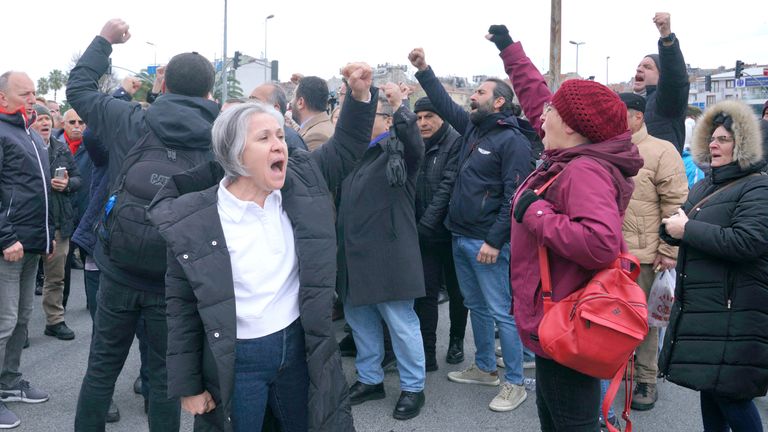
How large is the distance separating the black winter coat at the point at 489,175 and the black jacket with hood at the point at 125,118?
1910 millimetres

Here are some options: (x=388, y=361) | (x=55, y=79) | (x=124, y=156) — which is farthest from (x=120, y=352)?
(x=55, y=79)

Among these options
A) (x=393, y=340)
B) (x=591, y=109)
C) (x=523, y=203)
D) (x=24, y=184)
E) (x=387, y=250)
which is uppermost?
(x=591, y=109)

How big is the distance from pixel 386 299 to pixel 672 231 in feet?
5.90

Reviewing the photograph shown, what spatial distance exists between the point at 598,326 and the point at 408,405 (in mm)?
2165

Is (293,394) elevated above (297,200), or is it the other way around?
(297,200)

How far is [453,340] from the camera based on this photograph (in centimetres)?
558

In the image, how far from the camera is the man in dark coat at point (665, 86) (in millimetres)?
4168

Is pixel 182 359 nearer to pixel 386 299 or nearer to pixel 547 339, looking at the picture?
pixel 547 339

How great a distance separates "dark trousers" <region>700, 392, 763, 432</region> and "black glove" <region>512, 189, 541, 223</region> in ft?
5.07

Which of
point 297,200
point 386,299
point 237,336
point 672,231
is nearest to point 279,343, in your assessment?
point 237,336

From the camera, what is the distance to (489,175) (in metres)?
4.61

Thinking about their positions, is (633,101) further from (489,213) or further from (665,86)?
(489,213)

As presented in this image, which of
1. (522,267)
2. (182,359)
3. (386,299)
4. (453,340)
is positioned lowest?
(453,340)

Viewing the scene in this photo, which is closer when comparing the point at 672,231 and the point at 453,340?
the point at 672,231
